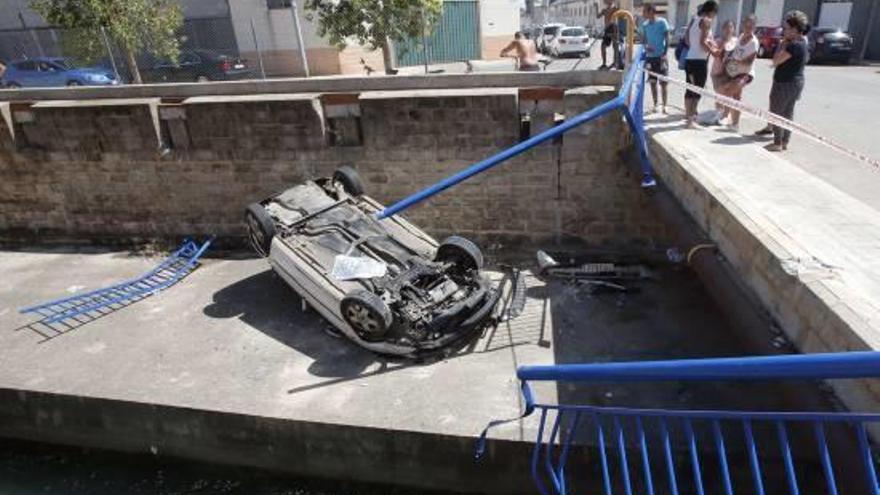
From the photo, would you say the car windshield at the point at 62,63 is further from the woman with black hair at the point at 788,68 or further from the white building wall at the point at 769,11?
the white building wall at the point at 769,11

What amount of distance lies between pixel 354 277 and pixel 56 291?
4.69 metres

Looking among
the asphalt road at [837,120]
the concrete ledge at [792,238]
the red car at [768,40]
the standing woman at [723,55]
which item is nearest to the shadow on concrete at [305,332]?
the concrete ledge at [792,238]

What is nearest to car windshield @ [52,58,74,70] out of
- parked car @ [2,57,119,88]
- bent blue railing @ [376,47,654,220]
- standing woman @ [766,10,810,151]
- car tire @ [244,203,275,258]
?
parked car @ [2,57,119,88]

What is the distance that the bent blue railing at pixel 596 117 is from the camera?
589 cm

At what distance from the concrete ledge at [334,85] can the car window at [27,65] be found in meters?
12.8

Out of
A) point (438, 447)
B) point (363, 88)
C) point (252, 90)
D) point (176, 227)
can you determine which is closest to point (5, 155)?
point (176, 227)

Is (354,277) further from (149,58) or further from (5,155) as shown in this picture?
(149,58)

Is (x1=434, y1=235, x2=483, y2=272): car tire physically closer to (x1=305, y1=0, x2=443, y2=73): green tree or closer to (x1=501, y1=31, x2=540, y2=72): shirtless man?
(x1=501, y1=31, x2=540, y2=72): shirtless man

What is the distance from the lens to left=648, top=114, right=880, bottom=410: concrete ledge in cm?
306

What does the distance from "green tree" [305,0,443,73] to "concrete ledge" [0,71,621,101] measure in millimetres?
7142

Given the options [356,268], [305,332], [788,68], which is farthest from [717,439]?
[788,68]

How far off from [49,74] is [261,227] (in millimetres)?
18094

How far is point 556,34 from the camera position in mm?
27672

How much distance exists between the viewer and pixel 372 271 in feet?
19.2
